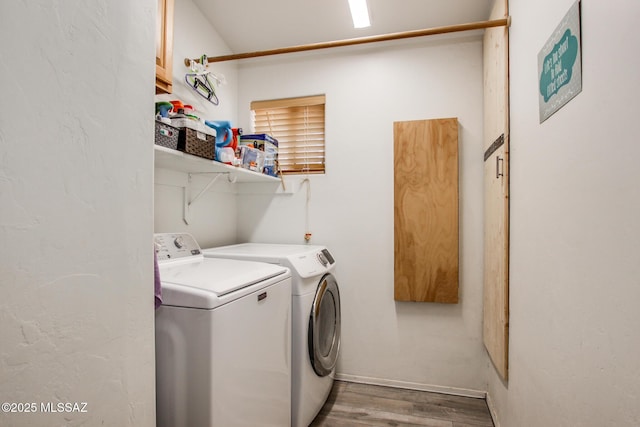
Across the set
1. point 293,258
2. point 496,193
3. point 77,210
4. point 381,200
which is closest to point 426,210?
point 381,200

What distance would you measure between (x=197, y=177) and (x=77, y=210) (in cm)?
154

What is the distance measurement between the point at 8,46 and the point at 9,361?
0.56m

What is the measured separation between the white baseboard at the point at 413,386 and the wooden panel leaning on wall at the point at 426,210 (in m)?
0.64

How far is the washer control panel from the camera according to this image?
5.22ft

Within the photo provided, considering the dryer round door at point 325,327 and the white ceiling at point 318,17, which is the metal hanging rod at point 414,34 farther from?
the dryer round door at point 325,327

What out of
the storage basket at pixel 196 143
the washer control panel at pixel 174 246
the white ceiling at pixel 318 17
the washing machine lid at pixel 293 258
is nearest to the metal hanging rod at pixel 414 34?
the white ceiling at pixel 318 17

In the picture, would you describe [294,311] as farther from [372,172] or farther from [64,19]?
[64,19]

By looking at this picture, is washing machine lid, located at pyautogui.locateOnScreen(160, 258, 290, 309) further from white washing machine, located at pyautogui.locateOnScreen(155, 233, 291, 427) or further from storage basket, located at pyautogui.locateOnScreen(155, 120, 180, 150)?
storage basket, located at pyautogui.locateOnScreen(155, 120, 180, 150)

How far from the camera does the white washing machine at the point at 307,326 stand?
1.73 m

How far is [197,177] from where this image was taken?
2.18 m

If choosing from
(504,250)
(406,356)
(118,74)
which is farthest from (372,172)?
(118,74)

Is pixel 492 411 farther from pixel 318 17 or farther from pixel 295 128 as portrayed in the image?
pixel 318 17

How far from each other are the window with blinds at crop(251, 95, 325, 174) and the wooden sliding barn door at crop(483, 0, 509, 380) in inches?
47.6

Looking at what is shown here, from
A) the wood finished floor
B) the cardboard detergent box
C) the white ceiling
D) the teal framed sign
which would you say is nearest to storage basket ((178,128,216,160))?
the cardboard detergent box
